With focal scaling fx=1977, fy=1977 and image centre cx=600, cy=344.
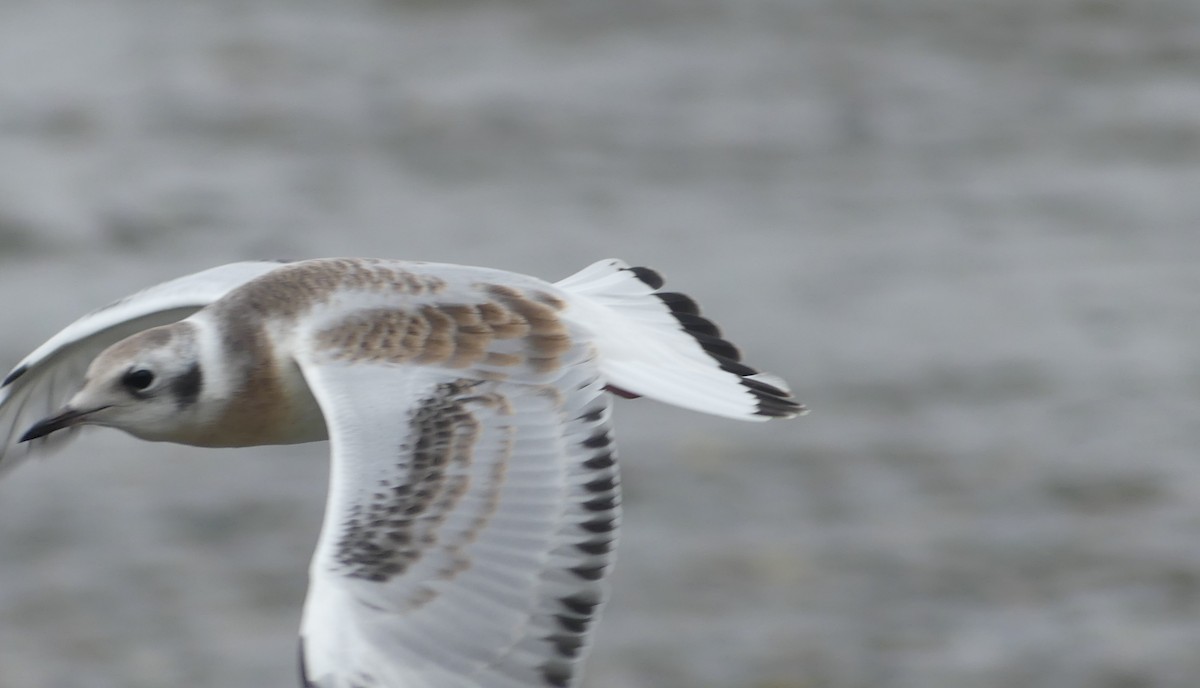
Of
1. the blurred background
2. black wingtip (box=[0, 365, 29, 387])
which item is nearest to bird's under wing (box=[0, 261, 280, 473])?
black wingtip (box=[0, 365, 29, 387])

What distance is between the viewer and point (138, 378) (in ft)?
15.7

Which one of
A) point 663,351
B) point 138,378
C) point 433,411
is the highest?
point 663,351

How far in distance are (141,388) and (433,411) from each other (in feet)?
2.79

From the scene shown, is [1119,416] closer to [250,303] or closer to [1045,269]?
[1045,269]

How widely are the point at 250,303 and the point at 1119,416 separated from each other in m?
5.49

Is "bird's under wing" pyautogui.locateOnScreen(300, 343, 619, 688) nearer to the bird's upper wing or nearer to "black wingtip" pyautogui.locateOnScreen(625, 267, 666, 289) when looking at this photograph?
the bird's upper wing

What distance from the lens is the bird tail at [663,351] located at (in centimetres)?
476

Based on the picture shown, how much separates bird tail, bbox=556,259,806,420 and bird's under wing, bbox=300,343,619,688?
28 cm

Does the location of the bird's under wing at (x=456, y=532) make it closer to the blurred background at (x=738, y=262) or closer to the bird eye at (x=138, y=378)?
the bird eye at (x=138, y=378)

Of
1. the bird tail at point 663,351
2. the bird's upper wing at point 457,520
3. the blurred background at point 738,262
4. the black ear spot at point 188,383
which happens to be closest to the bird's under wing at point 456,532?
the bird's upper wing at point 457,520

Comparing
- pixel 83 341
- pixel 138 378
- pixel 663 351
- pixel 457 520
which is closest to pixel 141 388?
pixel 138 378

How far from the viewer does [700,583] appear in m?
8.09

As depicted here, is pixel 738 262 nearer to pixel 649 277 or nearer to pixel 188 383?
pixel 649 277

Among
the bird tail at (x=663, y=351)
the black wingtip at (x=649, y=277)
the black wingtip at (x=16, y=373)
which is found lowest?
the black wingtip at (x=16, y=373)
